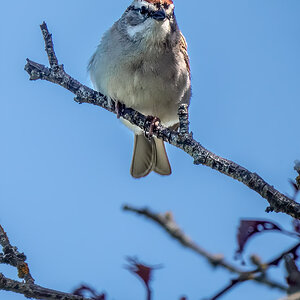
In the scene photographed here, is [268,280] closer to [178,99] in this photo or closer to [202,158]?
[202,158]

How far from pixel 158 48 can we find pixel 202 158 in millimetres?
1697

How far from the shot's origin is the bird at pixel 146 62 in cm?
441

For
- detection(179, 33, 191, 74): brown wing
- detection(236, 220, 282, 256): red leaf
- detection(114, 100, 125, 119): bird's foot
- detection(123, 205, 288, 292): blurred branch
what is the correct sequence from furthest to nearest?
detection(179, 33, 191, 74): brown wing < detection(114, 100, 125, 119): bird's foot < detection(236, 220, 282, 256): red leaf < detection(123, 205, 288, 292): blurred branch

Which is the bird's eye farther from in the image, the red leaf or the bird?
the red leaf

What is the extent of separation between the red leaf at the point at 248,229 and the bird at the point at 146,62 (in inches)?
116

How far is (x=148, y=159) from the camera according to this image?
5496 mm

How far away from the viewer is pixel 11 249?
2.23 metres

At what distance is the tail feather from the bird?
2.31 feet

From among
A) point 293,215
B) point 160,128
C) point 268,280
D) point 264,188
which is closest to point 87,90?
point 160,128

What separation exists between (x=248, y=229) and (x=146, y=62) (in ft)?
10.00

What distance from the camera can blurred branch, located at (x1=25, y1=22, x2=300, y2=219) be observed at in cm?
242

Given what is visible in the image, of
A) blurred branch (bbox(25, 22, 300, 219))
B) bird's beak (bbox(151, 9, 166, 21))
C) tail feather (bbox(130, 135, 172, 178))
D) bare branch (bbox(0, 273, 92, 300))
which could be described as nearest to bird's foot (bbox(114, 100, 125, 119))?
blurred branch (bbox(25, 22, 300, 219))

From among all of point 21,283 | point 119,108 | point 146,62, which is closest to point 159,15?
point 146,62

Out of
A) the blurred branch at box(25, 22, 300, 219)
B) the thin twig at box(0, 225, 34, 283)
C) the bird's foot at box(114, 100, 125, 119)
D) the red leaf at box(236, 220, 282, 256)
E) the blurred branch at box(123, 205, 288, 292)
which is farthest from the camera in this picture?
the bird's foot at box(114, 100, 125, 119)
